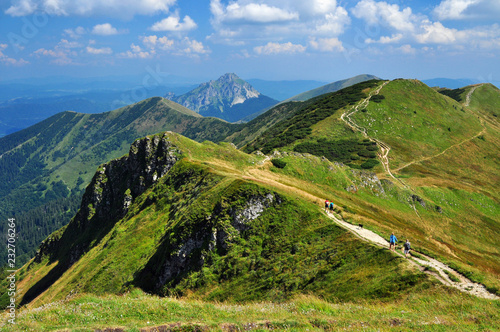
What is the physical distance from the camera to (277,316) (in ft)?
62.8

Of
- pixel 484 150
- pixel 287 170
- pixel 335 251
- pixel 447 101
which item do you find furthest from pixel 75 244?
pixel 447 101

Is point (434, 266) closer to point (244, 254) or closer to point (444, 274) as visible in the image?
point (444, 274)

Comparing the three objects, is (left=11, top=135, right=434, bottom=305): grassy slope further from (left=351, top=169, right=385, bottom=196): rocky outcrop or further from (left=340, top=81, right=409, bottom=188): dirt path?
(left=340, top=81, right=409, bottom=188): dirt path

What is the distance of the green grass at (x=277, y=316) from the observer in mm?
17281

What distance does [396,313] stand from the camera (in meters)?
19.5

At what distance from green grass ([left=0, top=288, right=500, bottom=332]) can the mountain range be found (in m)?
0.92

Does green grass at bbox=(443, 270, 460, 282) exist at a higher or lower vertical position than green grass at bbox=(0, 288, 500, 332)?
lower

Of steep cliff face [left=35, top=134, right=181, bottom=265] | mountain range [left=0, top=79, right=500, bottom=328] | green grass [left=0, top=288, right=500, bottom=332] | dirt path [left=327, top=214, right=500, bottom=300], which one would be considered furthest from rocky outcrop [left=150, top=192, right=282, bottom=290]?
steep cliff face [left=35, top=134, right=181, bottom=265]

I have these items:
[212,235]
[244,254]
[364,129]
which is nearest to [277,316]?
[244,254]

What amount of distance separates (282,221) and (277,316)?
22.7 meters

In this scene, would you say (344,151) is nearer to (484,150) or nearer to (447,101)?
(484,150)

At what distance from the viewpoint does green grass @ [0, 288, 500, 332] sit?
680 inches

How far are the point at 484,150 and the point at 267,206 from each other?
15350cm

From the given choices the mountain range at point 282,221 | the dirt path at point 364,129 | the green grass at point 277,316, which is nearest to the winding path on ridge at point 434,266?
the mountain range at point 282,221
